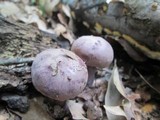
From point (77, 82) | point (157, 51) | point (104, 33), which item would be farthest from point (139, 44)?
point (77, 82)

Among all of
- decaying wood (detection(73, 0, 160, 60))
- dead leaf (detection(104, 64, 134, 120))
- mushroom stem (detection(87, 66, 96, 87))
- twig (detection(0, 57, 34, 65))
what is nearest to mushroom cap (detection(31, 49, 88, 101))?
twig (detection(0, 57, 34, 65))

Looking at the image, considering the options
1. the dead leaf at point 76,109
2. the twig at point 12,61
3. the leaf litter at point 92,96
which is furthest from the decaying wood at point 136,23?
the twig at point 12,61

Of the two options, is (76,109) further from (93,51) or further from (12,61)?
(12,61)

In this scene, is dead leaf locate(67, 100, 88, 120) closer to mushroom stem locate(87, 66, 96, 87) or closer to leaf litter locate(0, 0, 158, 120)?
leaf litter locate(0, 0, 158, 120)

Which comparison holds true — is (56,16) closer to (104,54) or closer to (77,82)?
(104,54)

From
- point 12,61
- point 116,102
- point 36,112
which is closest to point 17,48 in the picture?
point 12,61

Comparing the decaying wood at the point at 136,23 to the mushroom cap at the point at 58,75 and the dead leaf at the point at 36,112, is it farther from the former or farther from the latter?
the dead leaf at the point at 36,112
